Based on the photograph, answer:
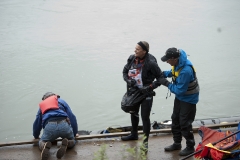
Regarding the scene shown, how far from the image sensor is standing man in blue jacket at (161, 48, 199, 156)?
14.6ft

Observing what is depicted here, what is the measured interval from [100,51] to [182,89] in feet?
28.6

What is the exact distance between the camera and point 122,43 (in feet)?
45.0

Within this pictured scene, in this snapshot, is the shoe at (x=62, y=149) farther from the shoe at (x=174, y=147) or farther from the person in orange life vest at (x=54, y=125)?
the shoe at (x=174, y=147)

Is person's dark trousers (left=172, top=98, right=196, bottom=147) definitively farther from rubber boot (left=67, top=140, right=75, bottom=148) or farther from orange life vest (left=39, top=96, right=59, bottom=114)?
orange life vest (left=39, top=96, right=59, bottom=114)

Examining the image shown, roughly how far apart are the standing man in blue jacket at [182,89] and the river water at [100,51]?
3.96 m

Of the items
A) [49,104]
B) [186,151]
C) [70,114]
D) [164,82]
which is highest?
[164,82]

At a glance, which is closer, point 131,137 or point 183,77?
point 183,77

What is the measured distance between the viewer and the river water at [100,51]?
952cm

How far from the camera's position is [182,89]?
4.46 meters

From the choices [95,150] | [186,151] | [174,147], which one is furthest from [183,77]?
[95,150]

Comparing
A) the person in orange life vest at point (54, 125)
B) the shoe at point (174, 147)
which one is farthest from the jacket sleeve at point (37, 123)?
the shoe at point (174, 147)

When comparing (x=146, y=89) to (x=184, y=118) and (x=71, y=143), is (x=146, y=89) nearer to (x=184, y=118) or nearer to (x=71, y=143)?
(x=184, y=118)

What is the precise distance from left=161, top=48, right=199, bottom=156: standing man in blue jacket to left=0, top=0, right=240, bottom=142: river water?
3960 millimetres

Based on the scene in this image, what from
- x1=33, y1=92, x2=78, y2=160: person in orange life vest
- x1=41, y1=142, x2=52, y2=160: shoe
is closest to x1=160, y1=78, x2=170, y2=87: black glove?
x1=33, y1=92, x2=78, y2=160: person in orange life vest
